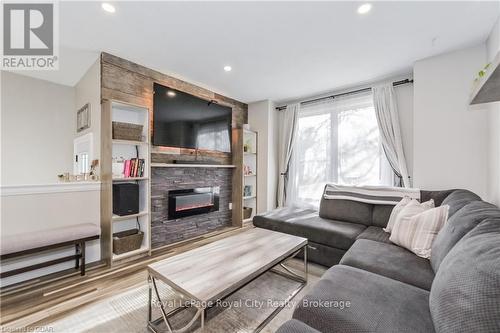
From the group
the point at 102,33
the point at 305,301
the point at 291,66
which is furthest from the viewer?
the point at 291,66

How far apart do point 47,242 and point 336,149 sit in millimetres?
3919

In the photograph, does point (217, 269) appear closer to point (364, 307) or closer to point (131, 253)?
point (364, 307)

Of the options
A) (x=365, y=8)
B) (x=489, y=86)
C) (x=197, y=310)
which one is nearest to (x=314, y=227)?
(x=197, y=310)

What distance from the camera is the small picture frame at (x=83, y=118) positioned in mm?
2862

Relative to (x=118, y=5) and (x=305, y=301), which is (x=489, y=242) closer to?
(x=305, y=301)

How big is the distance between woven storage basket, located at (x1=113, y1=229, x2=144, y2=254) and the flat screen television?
3.90 ft

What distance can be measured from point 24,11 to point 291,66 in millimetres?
2701

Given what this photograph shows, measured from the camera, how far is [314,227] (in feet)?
7.87

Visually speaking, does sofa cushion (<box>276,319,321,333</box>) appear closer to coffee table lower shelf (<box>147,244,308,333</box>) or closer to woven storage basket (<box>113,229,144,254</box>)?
coffee table lower shelf (<box>147,244,308,333</box>)

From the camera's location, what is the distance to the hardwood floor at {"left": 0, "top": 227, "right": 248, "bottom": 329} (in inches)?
62.4

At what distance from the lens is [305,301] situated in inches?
42.9

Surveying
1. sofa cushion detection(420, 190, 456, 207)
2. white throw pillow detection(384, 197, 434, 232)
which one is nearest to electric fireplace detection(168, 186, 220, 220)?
white throw pillow detection(384, 197, 434, 232)

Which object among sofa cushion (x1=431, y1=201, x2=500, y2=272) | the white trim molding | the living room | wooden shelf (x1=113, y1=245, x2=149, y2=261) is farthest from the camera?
wooden shelf (x1=113, y1=245, x2=149, y2=261)

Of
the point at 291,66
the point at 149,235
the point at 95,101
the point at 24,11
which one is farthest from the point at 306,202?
the point at 24,11
